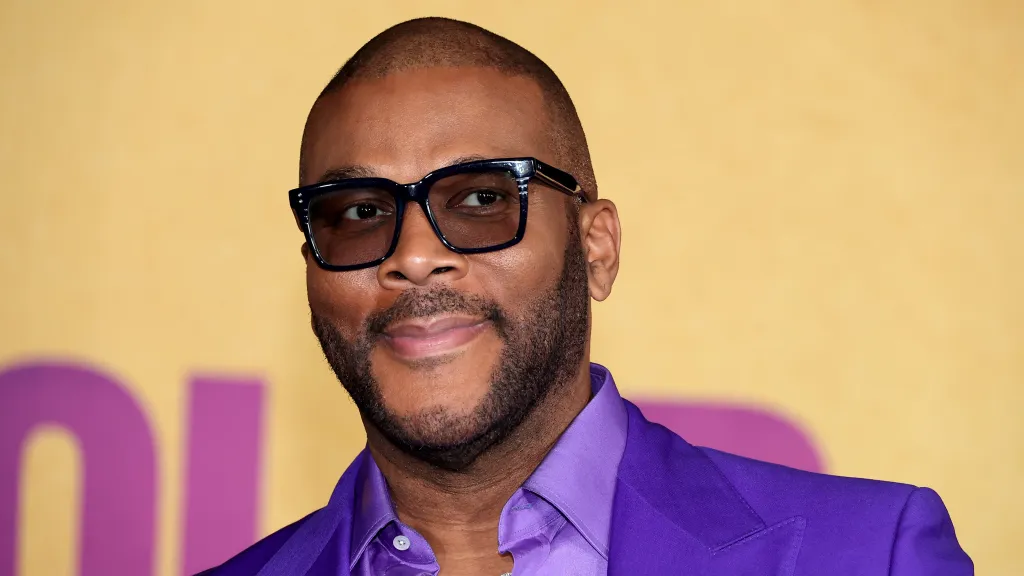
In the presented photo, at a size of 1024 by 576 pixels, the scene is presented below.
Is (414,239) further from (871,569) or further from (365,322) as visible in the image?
(871,569)

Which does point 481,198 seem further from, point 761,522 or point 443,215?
point 761,522

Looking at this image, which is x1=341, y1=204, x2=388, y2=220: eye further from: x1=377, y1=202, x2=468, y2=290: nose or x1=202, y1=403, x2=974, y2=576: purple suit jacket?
x1=202, y1=403, x2=974, y2=576: purple suit jacket

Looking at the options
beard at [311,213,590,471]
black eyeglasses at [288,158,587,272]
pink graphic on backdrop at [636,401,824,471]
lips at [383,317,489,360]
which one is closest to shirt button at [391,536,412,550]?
beard at [311,213,590,471]

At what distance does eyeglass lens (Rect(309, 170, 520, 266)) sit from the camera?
162cm

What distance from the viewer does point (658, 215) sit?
9.68 feet

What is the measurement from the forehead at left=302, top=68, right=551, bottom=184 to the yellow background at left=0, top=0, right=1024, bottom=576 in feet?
4.03

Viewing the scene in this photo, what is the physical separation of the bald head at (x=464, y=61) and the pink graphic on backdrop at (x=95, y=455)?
4.67ft

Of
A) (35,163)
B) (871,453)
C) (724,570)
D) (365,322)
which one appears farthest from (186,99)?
(724,570)

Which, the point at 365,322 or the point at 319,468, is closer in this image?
the point at 365,322

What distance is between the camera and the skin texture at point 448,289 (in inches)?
63.1

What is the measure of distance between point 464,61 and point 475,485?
602 millimetres

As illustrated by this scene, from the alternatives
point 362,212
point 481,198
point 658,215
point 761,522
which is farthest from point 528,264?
point 658,215

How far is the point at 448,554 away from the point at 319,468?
1294 millimetres

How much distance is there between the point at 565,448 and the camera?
1679mm
